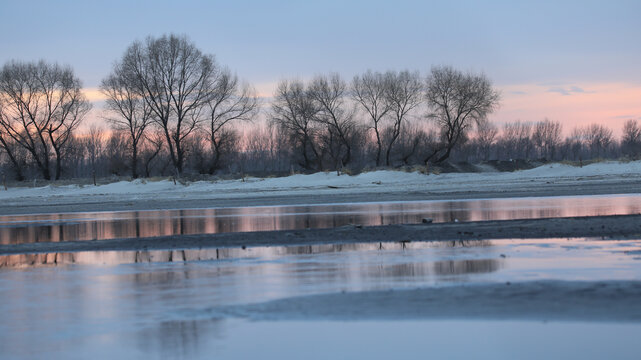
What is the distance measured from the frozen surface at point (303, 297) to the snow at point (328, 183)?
1198 inches

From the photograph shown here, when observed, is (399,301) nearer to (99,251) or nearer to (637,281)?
(637,281)

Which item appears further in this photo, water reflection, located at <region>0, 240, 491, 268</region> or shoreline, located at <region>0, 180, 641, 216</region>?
shoreline, located at <region>0, 180, 641, 216</region>

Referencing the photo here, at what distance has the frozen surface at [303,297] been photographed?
257 inches

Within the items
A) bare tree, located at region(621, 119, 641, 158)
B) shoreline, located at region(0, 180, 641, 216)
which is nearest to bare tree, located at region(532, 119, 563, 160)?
bare tree, located at region(621, 119, 641, 158)

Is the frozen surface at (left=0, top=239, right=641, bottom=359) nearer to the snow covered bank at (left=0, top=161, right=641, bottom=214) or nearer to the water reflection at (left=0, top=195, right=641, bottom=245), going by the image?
the water reflection at (left=0, top=195, right=641, bottom=245)

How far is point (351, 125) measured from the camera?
237ft

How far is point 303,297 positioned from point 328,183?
3969 centimetres

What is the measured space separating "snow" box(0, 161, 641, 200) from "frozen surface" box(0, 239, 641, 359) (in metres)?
→ 30.4

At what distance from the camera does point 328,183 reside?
4841 cm

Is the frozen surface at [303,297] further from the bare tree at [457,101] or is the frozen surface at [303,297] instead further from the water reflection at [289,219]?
the bare tree at [457,101]

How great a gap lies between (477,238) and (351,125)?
191 ft

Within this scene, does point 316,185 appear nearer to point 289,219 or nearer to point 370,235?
point 289,219

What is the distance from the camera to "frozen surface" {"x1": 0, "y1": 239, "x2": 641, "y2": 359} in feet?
21.4

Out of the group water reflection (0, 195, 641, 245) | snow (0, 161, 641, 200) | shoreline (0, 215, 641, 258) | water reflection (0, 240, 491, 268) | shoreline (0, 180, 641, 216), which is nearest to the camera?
water reflection (0, 240, 491, 268)
